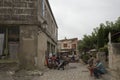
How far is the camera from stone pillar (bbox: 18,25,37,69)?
16688mm

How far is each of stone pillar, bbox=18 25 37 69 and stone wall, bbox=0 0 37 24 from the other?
1.84 ft

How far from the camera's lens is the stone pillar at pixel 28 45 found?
16688mm

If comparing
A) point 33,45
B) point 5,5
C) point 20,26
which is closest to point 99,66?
point 33,45

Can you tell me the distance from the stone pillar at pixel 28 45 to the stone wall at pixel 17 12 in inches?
22.0

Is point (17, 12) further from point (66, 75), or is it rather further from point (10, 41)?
point (66, 75)

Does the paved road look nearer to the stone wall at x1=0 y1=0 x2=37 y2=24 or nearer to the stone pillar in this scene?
the stone pillar

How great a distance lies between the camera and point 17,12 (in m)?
16.7

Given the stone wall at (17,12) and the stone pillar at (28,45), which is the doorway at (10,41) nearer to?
the stone pillar at (28,45)

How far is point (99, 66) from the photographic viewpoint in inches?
542

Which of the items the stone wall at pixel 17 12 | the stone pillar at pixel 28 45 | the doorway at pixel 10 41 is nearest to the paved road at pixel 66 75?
the stone pillar at pixel 28 45

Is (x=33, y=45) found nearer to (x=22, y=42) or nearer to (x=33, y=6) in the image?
(x=22, y=42)

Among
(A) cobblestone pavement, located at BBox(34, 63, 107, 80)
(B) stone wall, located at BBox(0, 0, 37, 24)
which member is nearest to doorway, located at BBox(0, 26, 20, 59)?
(B) stone wall, located at BBox(0, 0, 37, 24)

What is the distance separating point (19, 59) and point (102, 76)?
19.8 feet

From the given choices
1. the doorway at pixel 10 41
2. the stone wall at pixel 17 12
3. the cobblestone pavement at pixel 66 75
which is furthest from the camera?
the doorway at pixel 10 41
